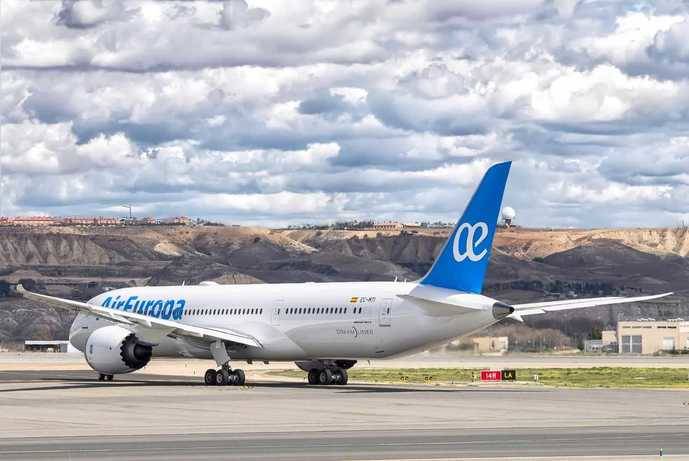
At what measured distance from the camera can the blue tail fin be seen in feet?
188

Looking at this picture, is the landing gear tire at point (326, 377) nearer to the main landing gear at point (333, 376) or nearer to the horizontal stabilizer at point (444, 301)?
the main landing gear at point (333, 376)

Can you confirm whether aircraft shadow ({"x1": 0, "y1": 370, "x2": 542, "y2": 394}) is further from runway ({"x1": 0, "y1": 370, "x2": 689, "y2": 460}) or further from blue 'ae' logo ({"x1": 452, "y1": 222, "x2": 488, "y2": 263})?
blue 'ae' logo ({"x1": 452, "y1": 222, "x2": 488, "y2": 263})

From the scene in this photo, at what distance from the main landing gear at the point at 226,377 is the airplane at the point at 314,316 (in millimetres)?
45

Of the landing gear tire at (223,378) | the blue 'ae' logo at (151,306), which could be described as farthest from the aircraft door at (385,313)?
the blue 'ae' logo at (151,306)

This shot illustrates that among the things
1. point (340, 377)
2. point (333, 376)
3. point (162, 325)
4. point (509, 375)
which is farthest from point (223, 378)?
point (509, 375)

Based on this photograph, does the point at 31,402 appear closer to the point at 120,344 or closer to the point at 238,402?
the point at 238,402

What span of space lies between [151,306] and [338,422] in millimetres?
31076

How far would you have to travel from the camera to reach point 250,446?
34.1 metres

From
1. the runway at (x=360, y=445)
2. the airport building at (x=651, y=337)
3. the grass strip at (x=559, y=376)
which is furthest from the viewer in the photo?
the airport building at (x=651, y=337)

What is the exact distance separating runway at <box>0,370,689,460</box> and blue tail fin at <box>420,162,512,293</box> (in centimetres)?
451

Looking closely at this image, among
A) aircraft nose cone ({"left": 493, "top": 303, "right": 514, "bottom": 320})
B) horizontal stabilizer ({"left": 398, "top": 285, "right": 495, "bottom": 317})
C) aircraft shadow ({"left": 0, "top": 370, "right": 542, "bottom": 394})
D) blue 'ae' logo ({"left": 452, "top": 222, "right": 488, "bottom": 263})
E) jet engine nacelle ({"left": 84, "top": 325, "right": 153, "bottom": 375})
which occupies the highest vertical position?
blue 'ae' logo ({"left": 452, "top": 222, "right": 488, "bottom": 263})

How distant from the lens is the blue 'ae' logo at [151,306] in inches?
2761

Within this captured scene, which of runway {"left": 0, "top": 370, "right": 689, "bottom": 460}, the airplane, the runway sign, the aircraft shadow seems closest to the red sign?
the runway sign

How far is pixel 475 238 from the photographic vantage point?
5747cm
